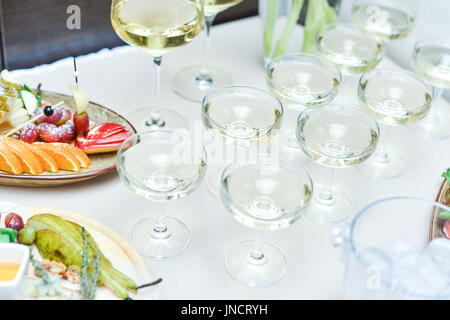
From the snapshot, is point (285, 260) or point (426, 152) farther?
point (426, 152)

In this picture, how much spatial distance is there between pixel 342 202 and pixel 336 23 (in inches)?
19.5

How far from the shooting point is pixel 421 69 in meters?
1.43

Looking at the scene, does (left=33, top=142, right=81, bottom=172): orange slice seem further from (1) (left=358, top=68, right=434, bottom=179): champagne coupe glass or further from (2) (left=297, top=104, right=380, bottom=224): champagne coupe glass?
(1) (left=358, top=68, right=434, bottom=179): champagne coupe glass

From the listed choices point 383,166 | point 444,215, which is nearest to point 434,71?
point 383,166

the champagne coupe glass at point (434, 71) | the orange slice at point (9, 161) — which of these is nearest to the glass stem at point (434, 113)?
the champagne coupe glass at point (434, 71)

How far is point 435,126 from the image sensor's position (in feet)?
4.89

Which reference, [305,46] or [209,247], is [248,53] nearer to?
[305,46]

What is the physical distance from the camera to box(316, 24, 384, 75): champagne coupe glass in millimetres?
1430

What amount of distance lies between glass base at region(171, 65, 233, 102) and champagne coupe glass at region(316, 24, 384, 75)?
235 mm

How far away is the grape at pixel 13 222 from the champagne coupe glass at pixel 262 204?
333 millimetres

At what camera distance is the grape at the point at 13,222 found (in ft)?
3.48

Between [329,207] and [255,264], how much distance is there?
8.6 inches

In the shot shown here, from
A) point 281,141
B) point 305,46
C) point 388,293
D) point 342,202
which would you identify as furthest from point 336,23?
point 388,293

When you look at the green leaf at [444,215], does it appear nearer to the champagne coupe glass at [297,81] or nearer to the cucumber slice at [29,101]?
the champagne coupe glass at [297,81]
